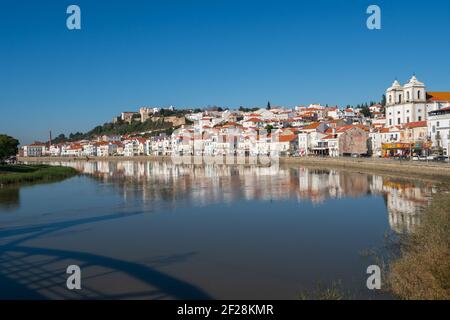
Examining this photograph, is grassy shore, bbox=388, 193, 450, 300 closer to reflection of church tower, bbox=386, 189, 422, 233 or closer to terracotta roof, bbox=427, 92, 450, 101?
reflection of church tower, bbox=386, 189, 422, 233

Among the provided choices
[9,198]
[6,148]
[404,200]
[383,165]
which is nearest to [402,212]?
[404,200]

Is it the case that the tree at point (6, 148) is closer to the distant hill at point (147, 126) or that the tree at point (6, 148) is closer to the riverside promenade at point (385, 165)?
the riverside promenade at point (385, 165)

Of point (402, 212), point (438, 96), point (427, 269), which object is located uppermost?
point (438, 96)

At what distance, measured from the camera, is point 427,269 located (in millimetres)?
Answer: 7445

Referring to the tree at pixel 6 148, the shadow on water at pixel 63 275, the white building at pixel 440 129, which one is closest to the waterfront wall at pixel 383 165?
the white building at pixel 440 129

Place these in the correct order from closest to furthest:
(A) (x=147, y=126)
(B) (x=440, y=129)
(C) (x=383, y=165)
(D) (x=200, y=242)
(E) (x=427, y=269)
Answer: (E) (x=427, y=269), (D) (x=200, y=242), (C) (x=383, y=165), (B) (x=440, y=129), (A) (x=147, y=126)

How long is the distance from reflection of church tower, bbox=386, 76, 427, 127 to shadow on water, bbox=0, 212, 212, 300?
5468 centimetres

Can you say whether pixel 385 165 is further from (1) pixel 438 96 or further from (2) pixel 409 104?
(1) pixel 438 96

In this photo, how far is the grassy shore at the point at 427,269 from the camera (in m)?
6.77

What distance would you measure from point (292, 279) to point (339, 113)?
3701 inches

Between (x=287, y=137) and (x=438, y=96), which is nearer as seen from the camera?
(x=438, y=96)

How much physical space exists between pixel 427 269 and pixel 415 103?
56775 millimetres

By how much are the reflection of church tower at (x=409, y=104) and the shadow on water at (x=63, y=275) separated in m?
54.7
